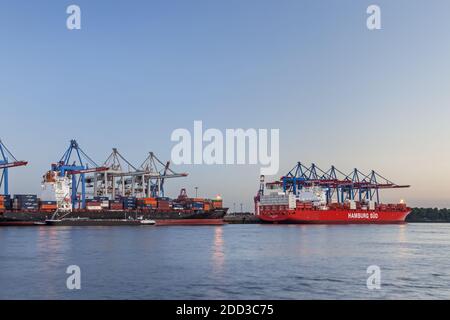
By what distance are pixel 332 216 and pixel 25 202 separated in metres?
74.8

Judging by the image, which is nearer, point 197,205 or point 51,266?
point 51,266

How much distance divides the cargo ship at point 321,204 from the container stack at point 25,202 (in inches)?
2324

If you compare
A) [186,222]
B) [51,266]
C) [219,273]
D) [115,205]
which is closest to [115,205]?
[115,205]

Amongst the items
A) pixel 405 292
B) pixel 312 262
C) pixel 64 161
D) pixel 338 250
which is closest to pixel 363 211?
pixel 64 161

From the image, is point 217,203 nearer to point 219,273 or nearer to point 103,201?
point 103,201

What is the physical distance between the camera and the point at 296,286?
27.5 metres

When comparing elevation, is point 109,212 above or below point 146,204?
below

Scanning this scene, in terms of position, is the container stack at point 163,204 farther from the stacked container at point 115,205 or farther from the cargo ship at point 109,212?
the stacked container at point 115,205

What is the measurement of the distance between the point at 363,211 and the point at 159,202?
193ft

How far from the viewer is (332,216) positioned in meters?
136

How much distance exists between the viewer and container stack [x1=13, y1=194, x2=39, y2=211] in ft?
340

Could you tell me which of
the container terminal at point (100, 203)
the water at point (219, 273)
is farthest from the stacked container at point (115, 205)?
the water at point (219, 273)
